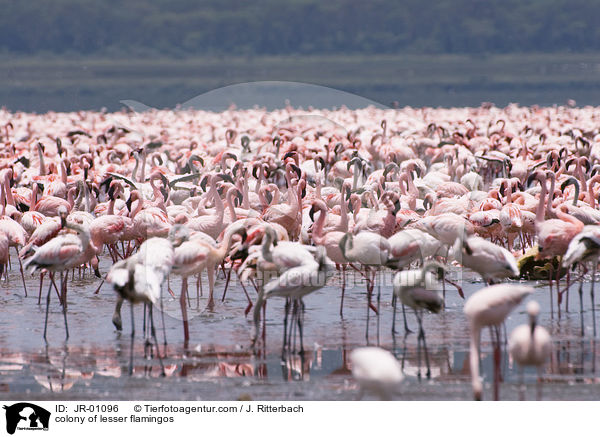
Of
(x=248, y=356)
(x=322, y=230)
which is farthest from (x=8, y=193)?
(x=248, y=356)

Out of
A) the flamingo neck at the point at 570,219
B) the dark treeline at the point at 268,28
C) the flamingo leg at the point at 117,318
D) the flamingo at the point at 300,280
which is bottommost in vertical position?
the flamingo leg at the point at 117,318

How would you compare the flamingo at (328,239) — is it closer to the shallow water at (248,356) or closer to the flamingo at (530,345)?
the shallow water at (248,356)

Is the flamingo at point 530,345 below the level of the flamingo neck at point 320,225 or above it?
below

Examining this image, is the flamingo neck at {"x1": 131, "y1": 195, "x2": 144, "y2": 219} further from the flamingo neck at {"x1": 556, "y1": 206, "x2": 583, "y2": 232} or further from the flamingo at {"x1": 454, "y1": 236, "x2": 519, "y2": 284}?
the flamingo neck at {"x1": 556, "y1": 206, "x2": 583, "y2": 232}

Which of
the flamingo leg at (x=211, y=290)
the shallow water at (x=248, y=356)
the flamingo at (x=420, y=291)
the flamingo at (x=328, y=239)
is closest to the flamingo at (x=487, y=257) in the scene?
the shallow water at (x=248, y=356)

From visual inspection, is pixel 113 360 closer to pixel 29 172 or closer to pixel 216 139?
pixel 29 172

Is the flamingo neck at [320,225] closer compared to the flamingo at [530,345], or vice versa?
the flamingo at [530,345]

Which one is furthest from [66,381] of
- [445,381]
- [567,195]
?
[567,195]

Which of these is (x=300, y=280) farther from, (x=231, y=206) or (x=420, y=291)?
(x=231, y=206)

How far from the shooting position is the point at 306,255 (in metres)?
6.50
